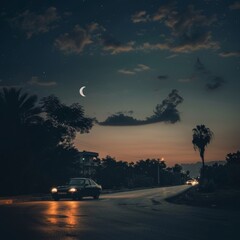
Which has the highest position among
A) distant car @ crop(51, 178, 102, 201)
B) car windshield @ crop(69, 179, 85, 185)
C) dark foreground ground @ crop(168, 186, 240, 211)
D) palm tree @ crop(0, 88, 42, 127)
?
palm tree @ crop(0, 88, 42, 127)

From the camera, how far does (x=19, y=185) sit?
39125mm

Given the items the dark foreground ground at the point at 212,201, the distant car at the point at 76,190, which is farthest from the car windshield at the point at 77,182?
the dark foreground ground at the point at 212,201

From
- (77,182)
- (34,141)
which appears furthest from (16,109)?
(77,182)

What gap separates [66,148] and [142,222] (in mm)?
43562

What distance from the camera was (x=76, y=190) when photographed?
30.3 metres

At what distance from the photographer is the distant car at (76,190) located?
29980mm

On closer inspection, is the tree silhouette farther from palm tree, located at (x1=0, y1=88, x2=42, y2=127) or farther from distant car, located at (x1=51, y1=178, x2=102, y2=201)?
distant car, located at (x1=51, y1=178, x2=102, y2=201)

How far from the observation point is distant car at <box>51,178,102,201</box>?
2998 centimetres

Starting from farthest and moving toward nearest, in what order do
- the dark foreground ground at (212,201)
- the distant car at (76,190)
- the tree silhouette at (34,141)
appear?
the tree silhouette at (34,141), the distant car at (76,190), the dark foreground ground at (212,201)

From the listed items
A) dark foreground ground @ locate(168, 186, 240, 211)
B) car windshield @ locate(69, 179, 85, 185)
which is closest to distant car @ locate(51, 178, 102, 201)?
car windshield @ locate(69, 179, 85, 185)

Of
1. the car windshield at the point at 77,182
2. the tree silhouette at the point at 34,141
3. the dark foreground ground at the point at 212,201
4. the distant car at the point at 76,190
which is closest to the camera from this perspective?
the dark foreground ground at the point at 212,201

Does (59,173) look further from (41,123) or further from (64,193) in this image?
(64,193)

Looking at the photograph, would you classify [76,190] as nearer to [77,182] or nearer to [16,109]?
[77,182]

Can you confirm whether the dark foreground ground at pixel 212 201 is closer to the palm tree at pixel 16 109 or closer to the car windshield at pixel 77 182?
the car windshield at pixel 77 182
